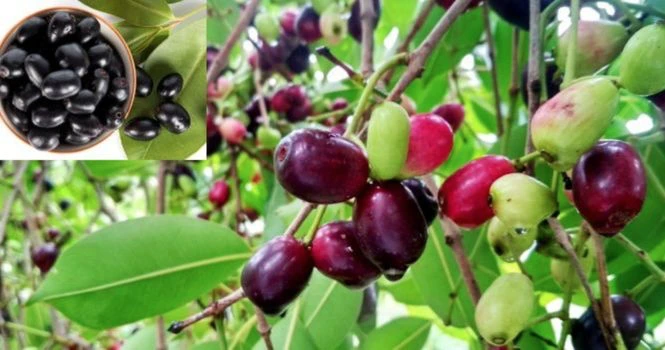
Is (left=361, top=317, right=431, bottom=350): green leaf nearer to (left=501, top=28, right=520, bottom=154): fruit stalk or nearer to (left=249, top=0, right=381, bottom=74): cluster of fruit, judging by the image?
(left=501, top=28, right=520, bottom=154): fruit stalk

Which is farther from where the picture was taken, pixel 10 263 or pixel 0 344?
pixel 10 263

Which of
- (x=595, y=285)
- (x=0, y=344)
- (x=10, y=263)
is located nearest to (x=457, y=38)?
(x=595, y=285)

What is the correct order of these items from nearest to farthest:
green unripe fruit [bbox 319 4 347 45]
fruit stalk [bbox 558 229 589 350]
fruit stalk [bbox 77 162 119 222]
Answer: fruit stalk [bbox 558 229 589 350] < green unripe fruit [bbox 319 4 347 45] < fruit stalk [bbox 77 162 119 222]

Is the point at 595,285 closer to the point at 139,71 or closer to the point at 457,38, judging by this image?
the point at 457,38

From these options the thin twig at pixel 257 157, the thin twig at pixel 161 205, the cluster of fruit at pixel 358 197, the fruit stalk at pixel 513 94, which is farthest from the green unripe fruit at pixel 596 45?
the thin twig at pixel 257 157

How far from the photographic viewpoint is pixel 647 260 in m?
0.55


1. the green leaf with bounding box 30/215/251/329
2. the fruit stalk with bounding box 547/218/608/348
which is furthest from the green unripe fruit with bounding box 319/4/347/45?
the fruit stalk with bounding box 547/218/608/348

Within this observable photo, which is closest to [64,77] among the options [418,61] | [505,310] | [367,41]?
[367,41]

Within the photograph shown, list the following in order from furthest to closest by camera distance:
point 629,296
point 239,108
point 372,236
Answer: point 239,108 < point 629,296 < point 372,236

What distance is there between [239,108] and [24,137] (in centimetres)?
49

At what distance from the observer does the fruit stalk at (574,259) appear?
0.46 metres

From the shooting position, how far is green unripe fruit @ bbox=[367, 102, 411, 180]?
1.52 ft

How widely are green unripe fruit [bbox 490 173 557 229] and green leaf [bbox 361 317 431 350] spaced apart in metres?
0.35

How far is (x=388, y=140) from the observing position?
0.46 meters
